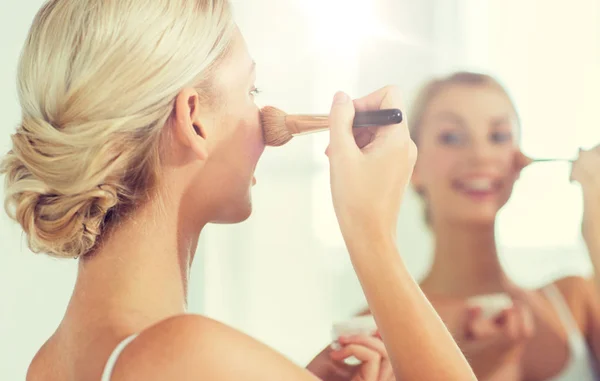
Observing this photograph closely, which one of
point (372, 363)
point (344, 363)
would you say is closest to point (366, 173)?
point (372, 363)

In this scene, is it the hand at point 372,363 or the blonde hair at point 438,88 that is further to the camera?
the blonde hair at point 438,88

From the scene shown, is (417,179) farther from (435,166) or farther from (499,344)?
(499,344)

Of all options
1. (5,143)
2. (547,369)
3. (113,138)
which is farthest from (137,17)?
(547,369)

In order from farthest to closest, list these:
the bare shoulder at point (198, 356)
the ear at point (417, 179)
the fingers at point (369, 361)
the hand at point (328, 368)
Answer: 1. the ear at point (417, 179)
2. the hand at point (328, 368)
3. the fingers at point (369, 361)
4. the bare shoulder at point (198, 356)

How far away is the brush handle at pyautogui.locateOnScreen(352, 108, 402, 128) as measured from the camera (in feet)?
1.61

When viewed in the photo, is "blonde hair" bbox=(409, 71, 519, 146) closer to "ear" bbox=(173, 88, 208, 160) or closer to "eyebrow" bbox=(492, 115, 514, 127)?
"eyebrow" bbox=(492, 115, 514, 127)

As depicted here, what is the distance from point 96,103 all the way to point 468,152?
31.8 inches

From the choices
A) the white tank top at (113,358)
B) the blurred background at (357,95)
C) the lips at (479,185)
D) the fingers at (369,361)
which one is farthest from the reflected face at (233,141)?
the lips at (479,185)

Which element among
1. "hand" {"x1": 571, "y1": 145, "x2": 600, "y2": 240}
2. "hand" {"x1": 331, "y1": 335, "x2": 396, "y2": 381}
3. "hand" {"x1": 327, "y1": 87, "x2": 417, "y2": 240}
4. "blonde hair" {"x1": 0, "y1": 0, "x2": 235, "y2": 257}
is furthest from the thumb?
"hand" {"x1": 571, "y1": 145, "x2": 600, "y2": 240}

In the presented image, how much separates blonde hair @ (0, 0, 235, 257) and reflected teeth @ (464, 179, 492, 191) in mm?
776

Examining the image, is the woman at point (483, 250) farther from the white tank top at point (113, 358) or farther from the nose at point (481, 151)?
the white tank top at point (113, 358)

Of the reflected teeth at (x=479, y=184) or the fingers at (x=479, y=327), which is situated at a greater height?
the reflected teeth at (x=479, y=184)

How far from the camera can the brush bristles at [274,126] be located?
558mm

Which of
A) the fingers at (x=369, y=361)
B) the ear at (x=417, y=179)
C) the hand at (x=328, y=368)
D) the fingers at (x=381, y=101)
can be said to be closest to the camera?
the fingers at (x=381, y=101)
